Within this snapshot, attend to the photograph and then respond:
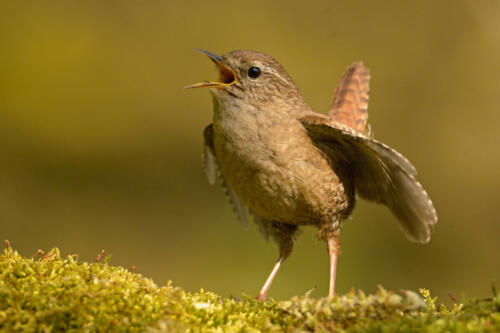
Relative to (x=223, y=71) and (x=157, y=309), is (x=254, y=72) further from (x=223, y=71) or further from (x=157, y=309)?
(x=157, y=309)

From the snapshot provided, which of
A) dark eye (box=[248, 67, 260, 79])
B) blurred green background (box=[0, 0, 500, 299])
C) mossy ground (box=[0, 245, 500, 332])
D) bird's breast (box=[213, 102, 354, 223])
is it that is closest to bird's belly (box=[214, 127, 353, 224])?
bird's breast (box=[213, 102, 354, 223])

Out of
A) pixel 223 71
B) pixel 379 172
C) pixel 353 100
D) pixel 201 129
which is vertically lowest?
pixel 379 172

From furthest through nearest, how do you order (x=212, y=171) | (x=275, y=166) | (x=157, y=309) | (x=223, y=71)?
1. (x=212, y=171)
2. (x=223, y=71)
3. (x=275, y=166)
4. (x=157, y=309)

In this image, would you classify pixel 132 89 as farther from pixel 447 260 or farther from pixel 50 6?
pixel 447 260

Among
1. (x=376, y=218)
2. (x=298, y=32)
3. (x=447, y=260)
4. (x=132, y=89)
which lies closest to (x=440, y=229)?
(x=447, y=260)

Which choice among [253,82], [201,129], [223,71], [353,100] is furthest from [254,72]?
[201,129]

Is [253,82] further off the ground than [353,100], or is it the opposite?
[353,100]

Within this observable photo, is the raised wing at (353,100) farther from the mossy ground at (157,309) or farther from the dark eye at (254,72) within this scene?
the mossy ground at (157,309)

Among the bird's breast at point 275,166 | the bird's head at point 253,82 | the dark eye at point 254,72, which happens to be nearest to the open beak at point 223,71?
the bird's head at point 253,82
